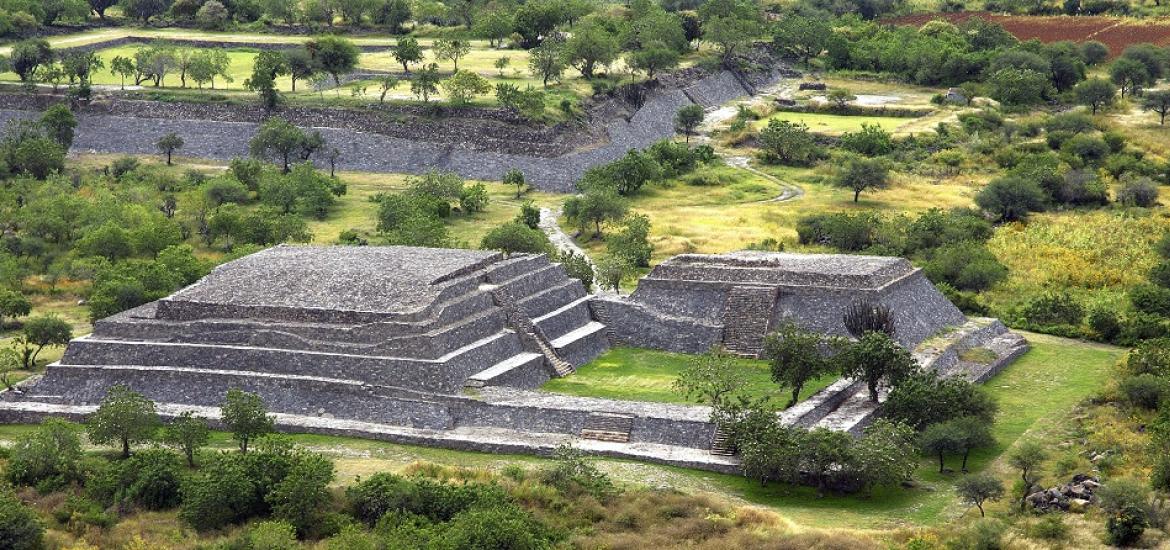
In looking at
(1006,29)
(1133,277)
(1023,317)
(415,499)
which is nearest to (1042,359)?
(1023,317)

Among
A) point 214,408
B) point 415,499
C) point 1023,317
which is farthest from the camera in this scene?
point 1023,317

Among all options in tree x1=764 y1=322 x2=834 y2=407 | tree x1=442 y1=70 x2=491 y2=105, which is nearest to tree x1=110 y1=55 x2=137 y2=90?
tree x1=442 y1=70 x2=491 y2=105

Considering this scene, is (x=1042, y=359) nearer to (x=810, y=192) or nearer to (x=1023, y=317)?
(x=1023, y=317)

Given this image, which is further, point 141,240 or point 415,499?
point 141,240

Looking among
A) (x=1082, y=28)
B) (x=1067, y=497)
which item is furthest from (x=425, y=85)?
(x=1082, y=28)

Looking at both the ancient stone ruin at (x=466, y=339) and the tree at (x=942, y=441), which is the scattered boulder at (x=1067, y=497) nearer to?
the tree at (x=942, y=441)

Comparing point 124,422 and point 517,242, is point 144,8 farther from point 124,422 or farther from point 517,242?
point 124,422
